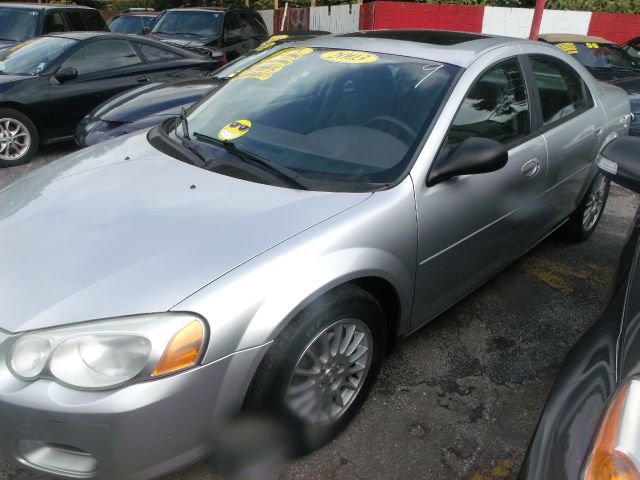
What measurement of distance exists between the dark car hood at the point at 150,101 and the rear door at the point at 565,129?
9.15 ft

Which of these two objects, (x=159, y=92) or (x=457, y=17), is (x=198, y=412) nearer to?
(x=159, y=92)

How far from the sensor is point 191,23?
9812mm

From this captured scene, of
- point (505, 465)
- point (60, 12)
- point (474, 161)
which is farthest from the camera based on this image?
point (60, 12)

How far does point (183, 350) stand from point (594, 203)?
11.5ft

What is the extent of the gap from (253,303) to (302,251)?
0.26m

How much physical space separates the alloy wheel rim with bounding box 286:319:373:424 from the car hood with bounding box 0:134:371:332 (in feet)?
1.42

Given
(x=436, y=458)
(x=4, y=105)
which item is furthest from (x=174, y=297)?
(x=4, y=105)

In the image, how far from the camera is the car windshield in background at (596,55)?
8312 millimetres

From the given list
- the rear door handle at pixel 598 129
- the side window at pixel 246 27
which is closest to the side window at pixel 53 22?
the side window at pixel 246 27

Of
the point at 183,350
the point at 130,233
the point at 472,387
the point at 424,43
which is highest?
the point at 424,43

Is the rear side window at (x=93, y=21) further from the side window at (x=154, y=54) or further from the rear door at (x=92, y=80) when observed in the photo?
the rear door at (x=92, y=80)

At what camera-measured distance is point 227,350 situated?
64.9 inches

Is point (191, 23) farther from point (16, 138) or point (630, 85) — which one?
point (630, 85)

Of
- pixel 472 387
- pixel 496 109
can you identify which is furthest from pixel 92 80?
pixel 472 387
